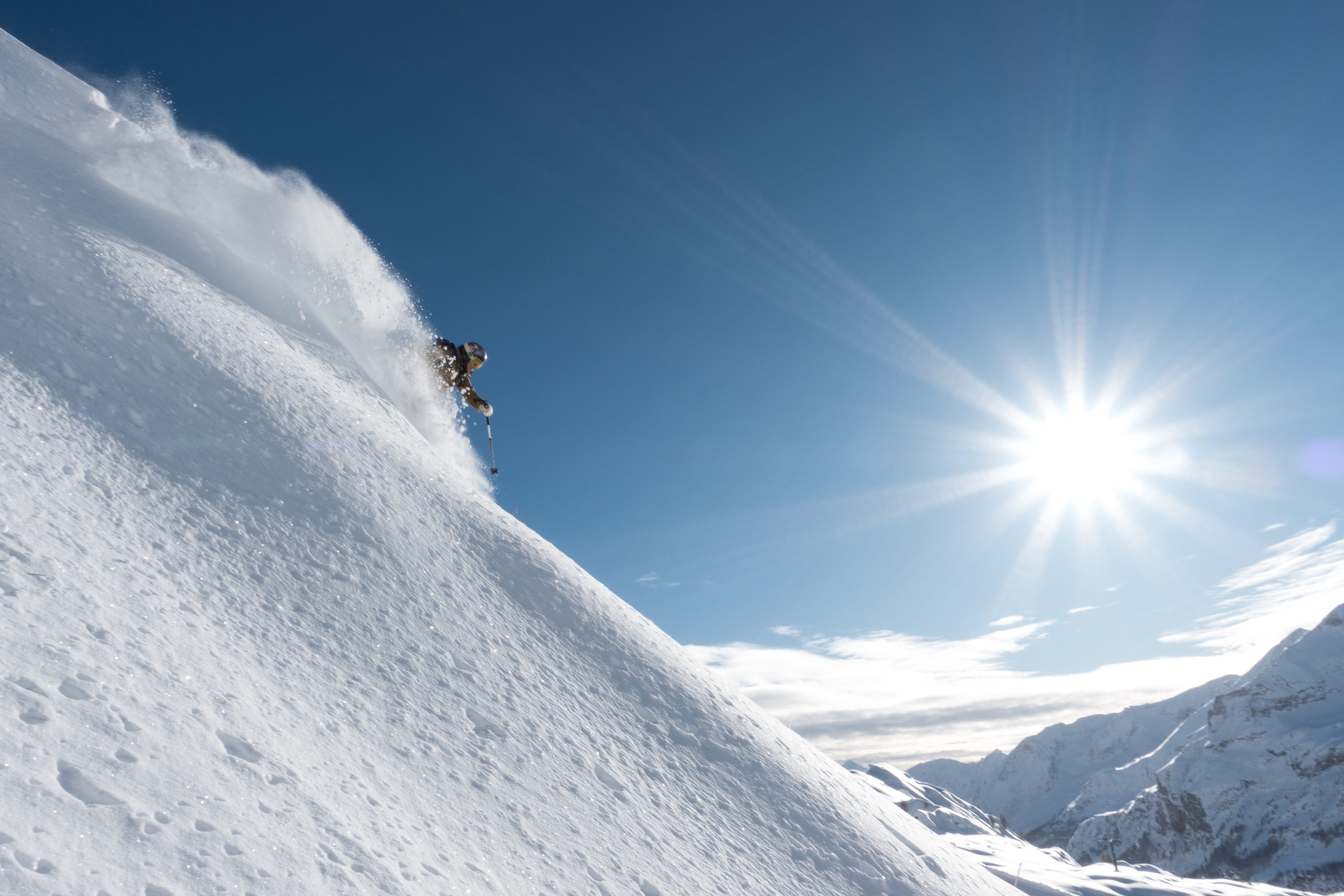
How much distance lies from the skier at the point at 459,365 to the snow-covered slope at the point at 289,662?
540cm

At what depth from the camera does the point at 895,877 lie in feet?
16.1

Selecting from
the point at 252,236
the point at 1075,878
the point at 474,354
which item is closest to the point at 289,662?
the point at 252,236

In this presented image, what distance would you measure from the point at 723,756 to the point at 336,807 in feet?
10.5

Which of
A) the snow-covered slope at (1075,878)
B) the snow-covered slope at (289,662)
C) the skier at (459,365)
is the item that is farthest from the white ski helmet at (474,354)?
the snow-covered slope at (1075,878)

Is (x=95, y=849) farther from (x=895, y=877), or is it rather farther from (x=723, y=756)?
(x=895, y=877)

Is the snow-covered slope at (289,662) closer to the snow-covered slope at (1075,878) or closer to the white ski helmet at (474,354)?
the snow-covered slope at (1075,878)

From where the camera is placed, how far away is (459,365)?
14.4 metres

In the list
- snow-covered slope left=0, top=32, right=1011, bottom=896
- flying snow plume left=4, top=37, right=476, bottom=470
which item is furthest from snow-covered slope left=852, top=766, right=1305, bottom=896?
flying snow plume left=4, top=37, right=476, bottom=470

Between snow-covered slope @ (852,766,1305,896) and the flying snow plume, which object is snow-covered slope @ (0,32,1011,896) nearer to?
the flying snow plume

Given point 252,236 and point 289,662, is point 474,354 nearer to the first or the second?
point 252,236

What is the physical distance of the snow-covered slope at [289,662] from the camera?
2596mm

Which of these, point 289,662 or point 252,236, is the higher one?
point 252,236

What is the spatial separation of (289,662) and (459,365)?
11.3 meters

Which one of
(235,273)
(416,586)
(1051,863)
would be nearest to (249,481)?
(416,586)
